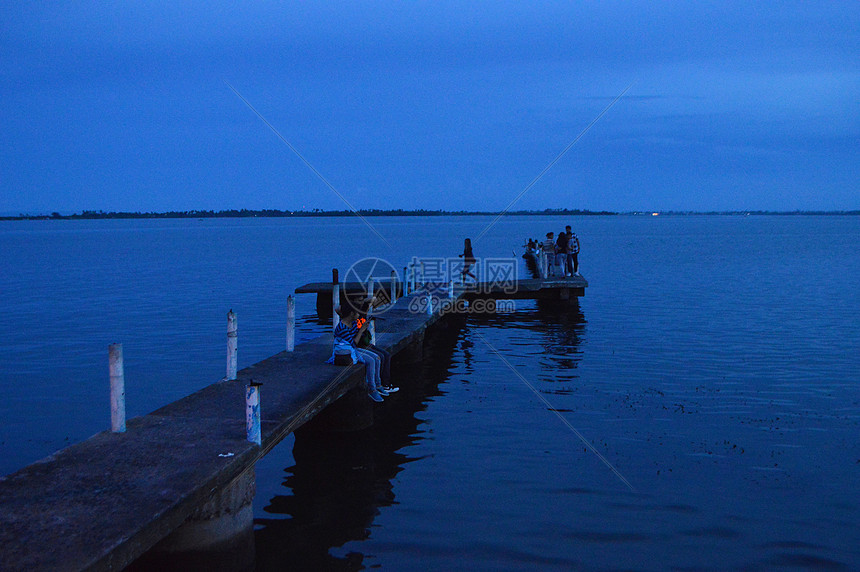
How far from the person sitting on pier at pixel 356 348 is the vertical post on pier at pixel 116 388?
438 cm

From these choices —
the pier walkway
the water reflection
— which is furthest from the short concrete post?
the water reflection

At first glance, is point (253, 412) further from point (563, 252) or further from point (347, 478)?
point (563, 252)

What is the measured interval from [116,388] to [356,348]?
16.2 ft

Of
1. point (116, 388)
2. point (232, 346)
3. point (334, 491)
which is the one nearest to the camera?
point (116, 388)

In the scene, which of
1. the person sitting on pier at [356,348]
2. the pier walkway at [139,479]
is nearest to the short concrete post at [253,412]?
the pier walkway at [139,479]

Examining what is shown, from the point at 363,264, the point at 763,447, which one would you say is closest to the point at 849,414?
the point at 763,447

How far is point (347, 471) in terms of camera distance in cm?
1155

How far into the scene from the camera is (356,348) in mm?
12812

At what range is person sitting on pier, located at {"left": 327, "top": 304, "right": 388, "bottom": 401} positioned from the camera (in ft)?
40.8

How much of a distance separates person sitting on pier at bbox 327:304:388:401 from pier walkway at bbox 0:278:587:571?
3.39 ft

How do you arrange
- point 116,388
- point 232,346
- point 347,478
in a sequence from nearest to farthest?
point 116,388 < point 347,478 < point 232,346

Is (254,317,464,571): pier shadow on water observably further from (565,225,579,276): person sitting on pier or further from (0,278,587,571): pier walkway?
(565,225,579,276): person sitting on pier

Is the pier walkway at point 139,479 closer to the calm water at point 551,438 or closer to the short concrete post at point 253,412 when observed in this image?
the short concrete post at point 253,412

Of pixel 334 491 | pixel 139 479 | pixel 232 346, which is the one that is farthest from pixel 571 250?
pixel 139 479
